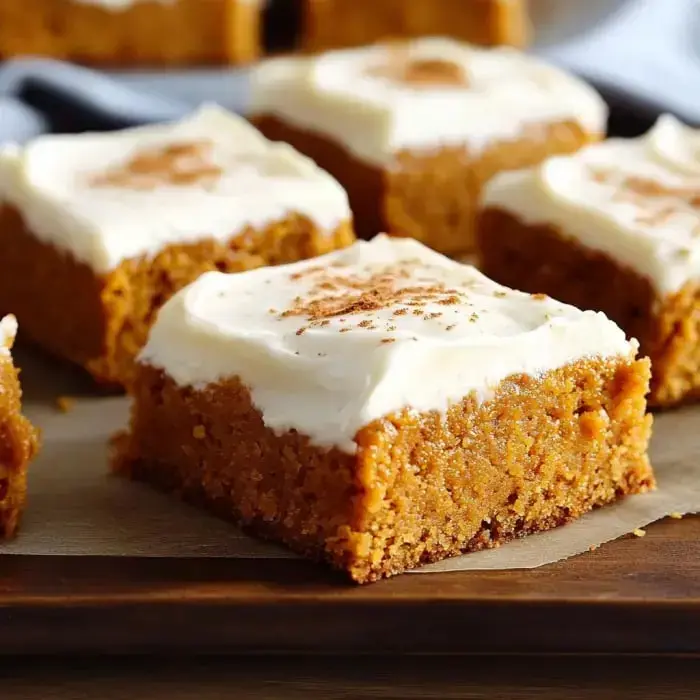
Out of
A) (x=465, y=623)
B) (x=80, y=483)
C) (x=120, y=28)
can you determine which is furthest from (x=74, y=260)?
(x=120, y=28)

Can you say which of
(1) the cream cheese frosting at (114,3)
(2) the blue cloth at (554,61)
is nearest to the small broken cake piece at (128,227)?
(2) the blue cloth at (554,61)

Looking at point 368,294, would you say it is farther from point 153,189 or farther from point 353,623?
point 153,189

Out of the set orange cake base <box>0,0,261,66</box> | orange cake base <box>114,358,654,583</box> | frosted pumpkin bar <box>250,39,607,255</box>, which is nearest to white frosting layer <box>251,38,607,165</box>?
frosted pumpkin bar <box>250,39,607,255</box>

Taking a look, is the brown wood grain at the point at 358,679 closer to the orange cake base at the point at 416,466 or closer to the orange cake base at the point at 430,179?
the orange cake base at the point at 416,466

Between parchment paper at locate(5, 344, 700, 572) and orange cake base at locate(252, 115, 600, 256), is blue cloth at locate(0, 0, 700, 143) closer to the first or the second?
orange cake base at locate(252, 115, 600, 256)

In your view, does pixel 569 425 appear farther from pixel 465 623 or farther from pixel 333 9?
pixel 333 9

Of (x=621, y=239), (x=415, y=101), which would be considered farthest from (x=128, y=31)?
(x=621, y=239)
